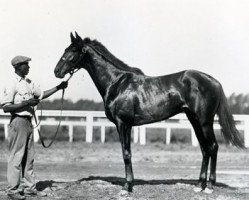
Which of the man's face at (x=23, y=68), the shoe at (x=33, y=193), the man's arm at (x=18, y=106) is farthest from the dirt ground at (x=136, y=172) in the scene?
the man's face at (x=23, y=68)

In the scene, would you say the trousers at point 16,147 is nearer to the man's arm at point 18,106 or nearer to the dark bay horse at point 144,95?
the man's arm at point 18,106

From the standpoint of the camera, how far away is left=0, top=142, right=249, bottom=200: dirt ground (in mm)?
7863

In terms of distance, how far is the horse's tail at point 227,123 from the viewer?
8.30m

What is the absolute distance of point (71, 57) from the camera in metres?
8.16

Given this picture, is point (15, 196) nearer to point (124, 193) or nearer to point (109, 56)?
point (124, 193)

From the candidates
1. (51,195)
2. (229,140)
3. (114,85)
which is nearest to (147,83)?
(114,85)

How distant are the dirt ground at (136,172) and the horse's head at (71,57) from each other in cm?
226

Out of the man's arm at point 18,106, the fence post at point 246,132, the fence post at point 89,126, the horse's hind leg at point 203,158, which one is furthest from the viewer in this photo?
the fence post at point 89,126

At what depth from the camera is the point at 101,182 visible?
8734 mm

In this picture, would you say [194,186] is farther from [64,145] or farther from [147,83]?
[64,145]

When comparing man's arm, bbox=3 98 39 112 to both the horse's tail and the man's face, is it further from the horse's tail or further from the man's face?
the horse's tail

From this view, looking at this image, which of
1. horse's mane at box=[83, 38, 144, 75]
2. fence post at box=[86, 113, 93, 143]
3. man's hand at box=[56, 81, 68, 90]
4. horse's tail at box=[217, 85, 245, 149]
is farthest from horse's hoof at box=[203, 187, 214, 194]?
fence post at box=[86, 113, 93, 143]

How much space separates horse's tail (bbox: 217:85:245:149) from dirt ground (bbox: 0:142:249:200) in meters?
0.97

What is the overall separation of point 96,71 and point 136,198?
255 centimetres
